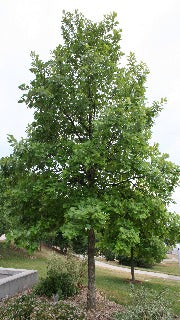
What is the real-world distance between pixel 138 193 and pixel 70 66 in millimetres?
4732

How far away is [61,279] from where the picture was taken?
46.1ft

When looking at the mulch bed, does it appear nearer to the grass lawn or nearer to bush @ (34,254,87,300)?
bush @ (34,254,87,300)

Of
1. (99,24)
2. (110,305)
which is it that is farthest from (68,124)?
(110,305)

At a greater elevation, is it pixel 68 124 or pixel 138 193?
pixel 68 124

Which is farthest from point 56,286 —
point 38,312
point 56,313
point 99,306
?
point 38,312

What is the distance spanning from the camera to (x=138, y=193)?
11.4 meters

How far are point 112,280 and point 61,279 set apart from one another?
9313 mm

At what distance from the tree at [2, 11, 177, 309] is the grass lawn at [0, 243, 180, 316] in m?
1.94

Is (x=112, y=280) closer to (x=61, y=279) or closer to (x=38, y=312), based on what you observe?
(x=61, y=279)

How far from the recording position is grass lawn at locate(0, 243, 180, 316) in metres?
15.6

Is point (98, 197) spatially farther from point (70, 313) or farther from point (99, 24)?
point (99, 24)

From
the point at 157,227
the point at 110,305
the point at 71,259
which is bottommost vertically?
the point at 110,305

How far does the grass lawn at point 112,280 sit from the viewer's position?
51.1ft

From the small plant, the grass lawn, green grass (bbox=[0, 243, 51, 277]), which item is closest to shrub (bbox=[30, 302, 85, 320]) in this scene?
the small plant
